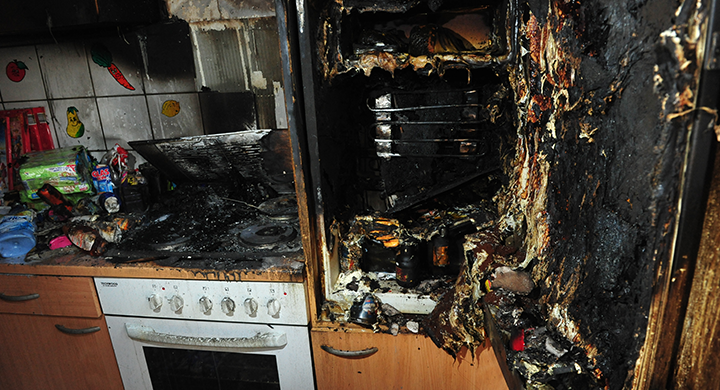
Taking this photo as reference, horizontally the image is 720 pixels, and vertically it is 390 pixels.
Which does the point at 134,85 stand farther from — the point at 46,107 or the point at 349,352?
the point at 349,352

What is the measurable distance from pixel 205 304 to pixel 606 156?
1.20 metres

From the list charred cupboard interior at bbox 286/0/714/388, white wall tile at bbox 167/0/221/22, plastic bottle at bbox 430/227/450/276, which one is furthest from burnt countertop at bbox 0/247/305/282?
white wall tile at bbox 167/0/221/22

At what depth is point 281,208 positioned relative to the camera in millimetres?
1623

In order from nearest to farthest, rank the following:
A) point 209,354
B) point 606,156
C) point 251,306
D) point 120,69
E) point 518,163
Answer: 1. point 606,156
2. point 518,163
3. point 251,306
4. point 209,354
5. point 120,69

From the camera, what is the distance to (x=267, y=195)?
1735 mm

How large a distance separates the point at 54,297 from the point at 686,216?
1.80m

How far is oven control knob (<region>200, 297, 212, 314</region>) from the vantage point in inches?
49.9

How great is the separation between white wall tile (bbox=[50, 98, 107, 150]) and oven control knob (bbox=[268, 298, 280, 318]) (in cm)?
130

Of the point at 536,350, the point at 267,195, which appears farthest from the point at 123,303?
the point at 536,350

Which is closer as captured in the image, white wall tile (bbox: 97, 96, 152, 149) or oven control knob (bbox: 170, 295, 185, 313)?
oven control knob (bbox: 170, 295, 185, 313)

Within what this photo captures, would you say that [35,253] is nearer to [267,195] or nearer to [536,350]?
[267,195]

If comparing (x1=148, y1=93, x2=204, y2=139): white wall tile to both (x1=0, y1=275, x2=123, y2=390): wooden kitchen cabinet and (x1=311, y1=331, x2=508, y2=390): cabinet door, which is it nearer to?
(x1=0, y1=275, x2=123, y2=390): wooden kitchen cabinet

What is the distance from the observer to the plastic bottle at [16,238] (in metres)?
1.41

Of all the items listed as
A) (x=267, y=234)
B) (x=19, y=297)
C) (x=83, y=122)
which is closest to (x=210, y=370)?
(x=267, y=234)
